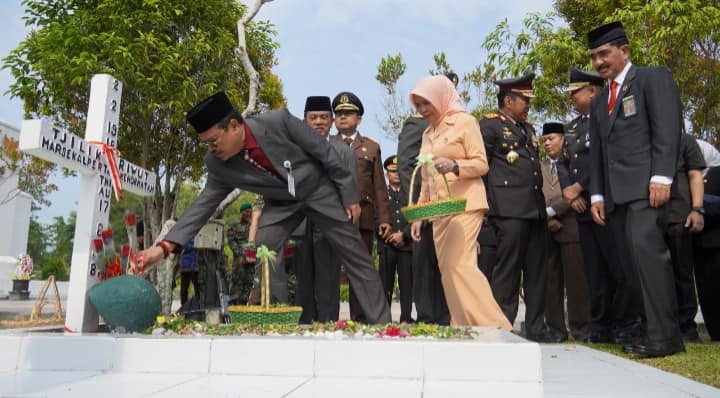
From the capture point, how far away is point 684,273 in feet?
16.9

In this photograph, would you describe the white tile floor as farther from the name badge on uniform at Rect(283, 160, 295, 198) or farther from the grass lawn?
the name badge on uniform at Rect(283, 160, 295, 198)

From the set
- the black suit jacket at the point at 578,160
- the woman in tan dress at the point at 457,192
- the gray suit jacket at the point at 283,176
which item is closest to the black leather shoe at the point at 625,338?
the black suit jacket at the point at 578,160

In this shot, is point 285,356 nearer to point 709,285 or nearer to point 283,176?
point 283,176

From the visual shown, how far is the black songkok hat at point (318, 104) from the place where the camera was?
5.73 metres

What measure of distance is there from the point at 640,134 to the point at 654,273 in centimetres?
92

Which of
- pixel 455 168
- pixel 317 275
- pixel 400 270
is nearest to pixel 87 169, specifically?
pixel 317 275

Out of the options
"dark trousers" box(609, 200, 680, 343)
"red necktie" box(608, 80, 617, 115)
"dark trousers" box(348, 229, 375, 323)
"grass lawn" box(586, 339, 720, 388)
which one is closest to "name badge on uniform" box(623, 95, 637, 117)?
"red necktie" box(608, 80, 617, 115)

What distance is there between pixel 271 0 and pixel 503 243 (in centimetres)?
703

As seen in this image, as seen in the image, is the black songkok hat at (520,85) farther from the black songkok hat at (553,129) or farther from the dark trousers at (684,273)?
the dark trousers at (684,273)

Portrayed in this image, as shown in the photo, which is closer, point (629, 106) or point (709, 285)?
point (629, 106)

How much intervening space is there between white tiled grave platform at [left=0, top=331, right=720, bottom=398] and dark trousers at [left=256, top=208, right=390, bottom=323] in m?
1.06

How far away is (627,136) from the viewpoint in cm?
405

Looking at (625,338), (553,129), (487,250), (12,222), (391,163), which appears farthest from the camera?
(12,222)

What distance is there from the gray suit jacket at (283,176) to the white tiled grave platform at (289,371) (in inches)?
41.1
